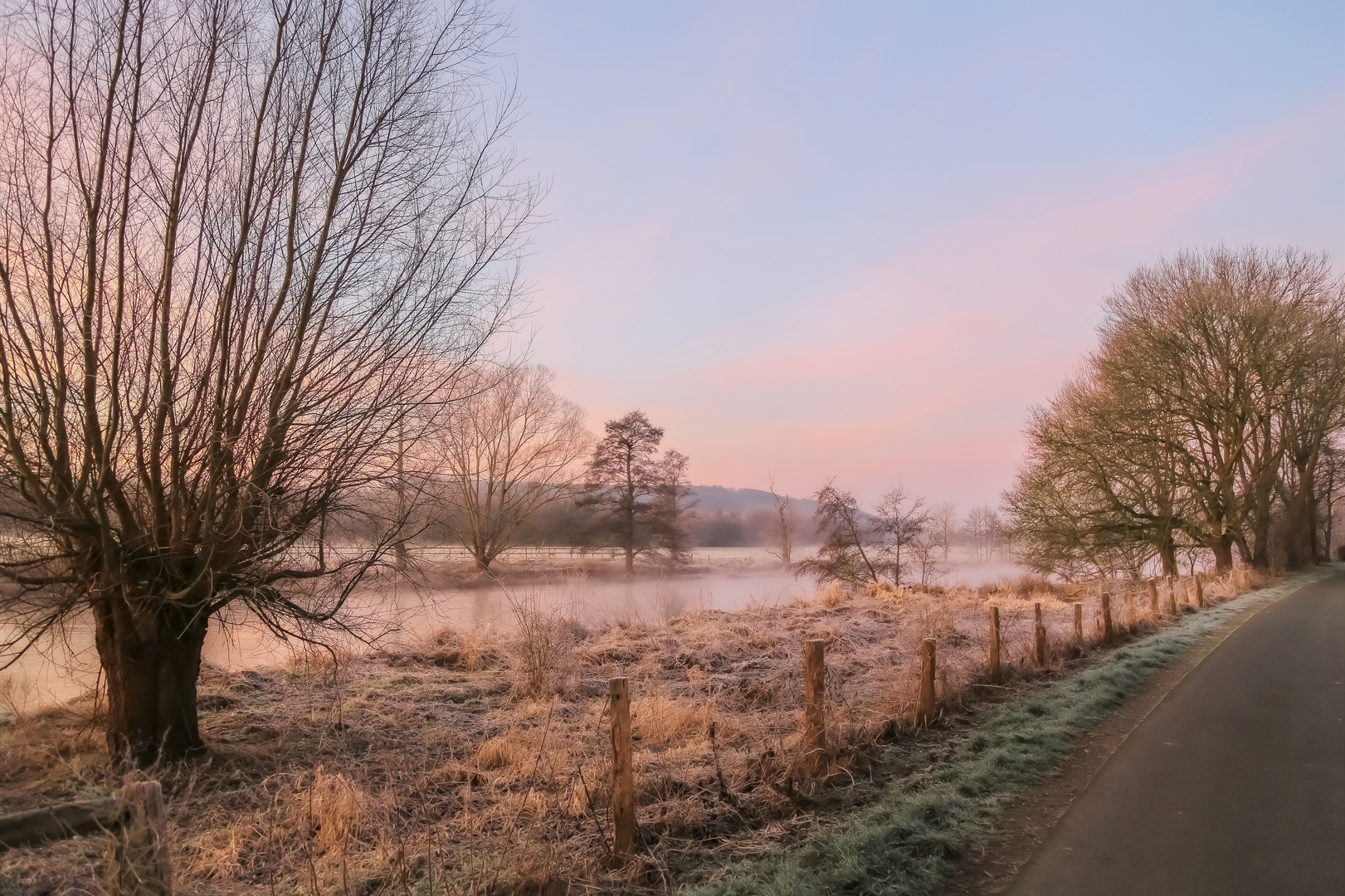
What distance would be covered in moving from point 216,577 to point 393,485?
1584 millimetres

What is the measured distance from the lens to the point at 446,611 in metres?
11.7

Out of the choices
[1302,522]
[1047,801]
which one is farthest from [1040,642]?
[1302,522]

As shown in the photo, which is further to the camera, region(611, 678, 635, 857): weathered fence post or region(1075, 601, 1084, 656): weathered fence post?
region(1075, 601, 1084, 656): weathered fence post

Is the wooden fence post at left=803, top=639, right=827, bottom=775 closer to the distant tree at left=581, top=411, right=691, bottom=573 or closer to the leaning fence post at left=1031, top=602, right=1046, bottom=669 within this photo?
the leaning fence post at left=1031, top=602, right=1046, bottom=669

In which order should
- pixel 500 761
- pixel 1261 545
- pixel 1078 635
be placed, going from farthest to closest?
pixel 1261 545, pixel 1078 635, pixel 500 761

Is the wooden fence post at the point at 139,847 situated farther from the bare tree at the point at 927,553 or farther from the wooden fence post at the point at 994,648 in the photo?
the bare tree at the point at 927,553

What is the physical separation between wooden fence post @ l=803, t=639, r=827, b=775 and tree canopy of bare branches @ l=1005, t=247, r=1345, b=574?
21819 mm

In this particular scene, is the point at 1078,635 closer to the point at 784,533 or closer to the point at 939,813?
the point at 939,813

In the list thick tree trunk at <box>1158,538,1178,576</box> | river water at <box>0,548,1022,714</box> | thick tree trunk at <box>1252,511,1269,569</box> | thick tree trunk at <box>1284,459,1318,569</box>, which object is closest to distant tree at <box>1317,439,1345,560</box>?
thick tree trunk at <box>1284,459,1318,569</box>

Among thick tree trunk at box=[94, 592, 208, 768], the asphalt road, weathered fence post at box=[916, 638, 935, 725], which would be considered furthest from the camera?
weathered fence post at box=[916, 638, 935, 725]

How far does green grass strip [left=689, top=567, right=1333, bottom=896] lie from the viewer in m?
4.21

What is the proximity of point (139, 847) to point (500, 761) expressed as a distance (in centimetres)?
387

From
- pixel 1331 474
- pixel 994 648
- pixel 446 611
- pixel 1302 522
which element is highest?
pixel 1331 474

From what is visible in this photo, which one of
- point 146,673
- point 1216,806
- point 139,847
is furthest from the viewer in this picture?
point 146,673
